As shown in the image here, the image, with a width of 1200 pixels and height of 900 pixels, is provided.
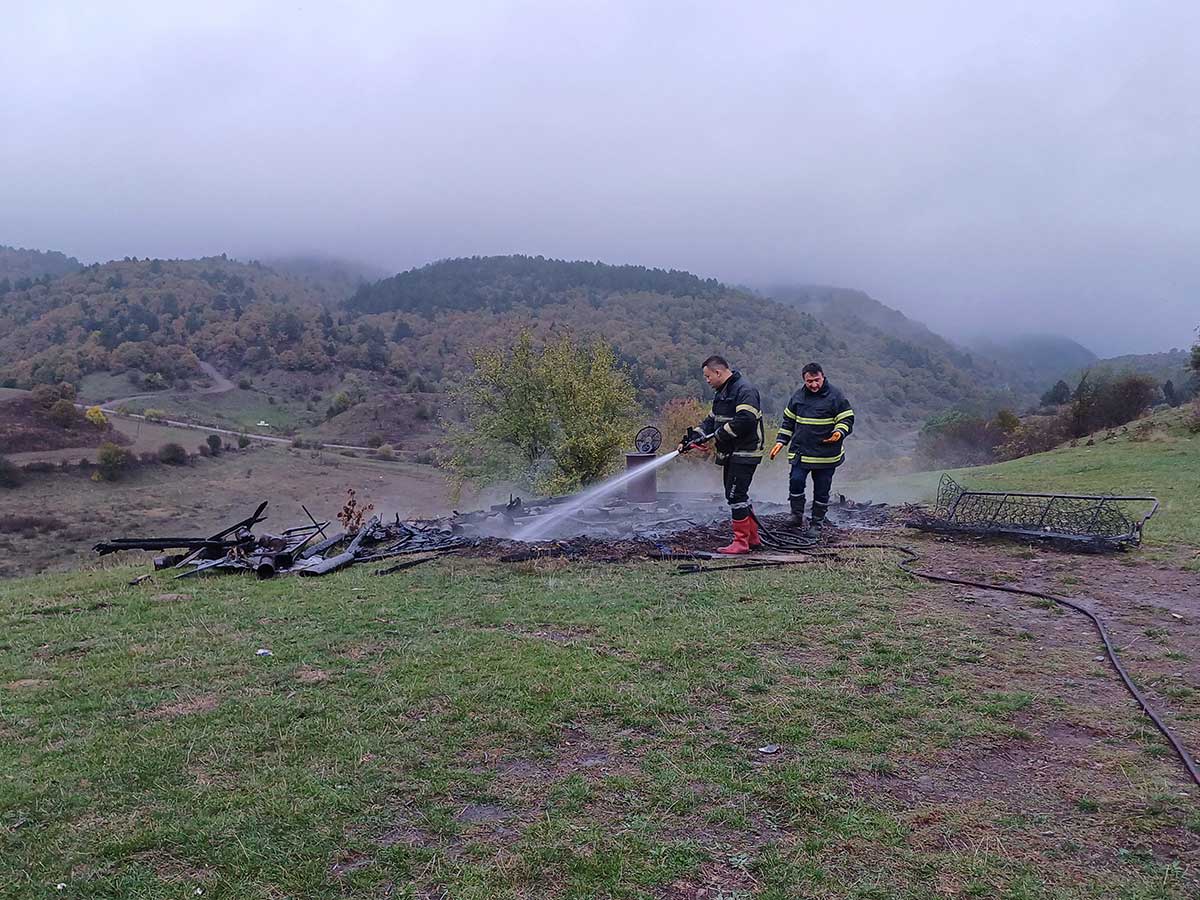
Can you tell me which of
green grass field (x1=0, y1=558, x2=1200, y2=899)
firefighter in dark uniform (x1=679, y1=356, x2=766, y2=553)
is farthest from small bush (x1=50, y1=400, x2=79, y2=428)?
firefighter in dark uniform (x1=679, y1=356, x2=766, y2=553)

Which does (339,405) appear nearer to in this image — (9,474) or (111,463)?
(111,463)

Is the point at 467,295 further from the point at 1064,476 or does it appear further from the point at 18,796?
the point at 18,796

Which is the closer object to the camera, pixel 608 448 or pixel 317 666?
pixel 317 666

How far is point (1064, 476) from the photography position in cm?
1808

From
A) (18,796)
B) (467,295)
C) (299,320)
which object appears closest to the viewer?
(18,796)

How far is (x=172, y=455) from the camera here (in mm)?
55969

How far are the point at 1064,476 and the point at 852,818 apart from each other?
18.5 m

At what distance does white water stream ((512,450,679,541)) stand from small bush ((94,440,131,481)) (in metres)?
48.7

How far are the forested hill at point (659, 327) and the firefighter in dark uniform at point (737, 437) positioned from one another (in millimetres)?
65153

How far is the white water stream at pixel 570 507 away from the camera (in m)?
12.7

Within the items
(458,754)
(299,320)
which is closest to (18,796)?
(458,754)

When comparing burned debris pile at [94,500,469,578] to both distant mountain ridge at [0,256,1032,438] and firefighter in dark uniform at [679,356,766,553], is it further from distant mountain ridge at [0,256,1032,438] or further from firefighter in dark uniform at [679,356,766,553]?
distant mountain ridge at [0,256,1032,438]

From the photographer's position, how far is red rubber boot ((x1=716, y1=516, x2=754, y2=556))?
9648 mm

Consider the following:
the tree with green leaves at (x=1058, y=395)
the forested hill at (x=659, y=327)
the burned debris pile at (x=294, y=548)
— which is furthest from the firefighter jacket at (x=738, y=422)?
the forested hill at (x=659, y=327)
